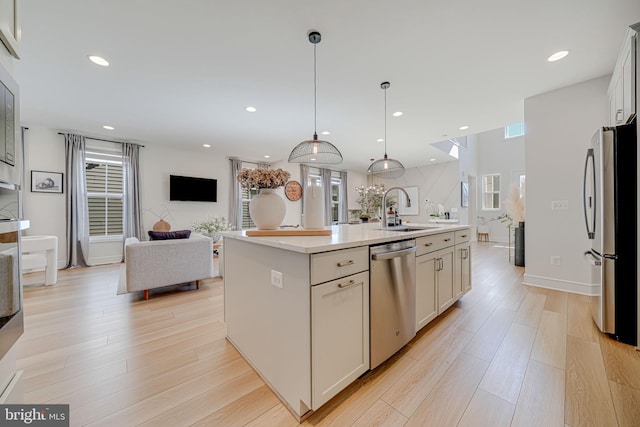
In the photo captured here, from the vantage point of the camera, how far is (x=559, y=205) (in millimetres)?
3080

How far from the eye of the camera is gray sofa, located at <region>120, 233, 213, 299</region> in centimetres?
286

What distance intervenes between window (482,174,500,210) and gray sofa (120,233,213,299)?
8692 millimetres

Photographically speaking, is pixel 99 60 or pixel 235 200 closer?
pixel 99 60

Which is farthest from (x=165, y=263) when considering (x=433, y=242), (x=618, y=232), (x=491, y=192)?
(x=491, y=192)

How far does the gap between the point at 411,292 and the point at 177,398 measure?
1661 mm

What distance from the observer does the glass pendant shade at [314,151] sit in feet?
6.85

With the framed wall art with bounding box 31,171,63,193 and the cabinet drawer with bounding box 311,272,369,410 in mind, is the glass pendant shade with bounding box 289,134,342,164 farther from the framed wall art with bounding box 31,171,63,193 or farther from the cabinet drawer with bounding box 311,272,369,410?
the framed wall art with bounding box 31,171,63,193

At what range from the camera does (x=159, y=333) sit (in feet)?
7.05

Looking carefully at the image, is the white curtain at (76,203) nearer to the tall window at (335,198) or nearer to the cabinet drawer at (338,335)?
the cabinet drawer at (338,335)

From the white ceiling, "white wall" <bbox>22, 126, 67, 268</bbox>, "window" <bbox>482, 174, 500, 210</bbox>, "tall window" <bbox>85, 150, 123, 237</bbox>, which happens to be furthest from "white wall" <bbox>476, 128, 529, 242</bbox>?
"white wall" <bbox>22, 126, 67, 268</bbox>

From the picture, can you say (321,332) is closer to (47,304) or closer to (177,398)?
(177,398)

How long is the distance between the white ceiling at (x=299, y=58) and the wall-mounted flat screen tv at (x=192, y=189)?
175 centimetres

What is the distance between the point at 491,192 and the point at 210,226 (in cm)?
875

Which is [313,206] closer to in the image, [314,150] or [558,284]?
[314,150]
